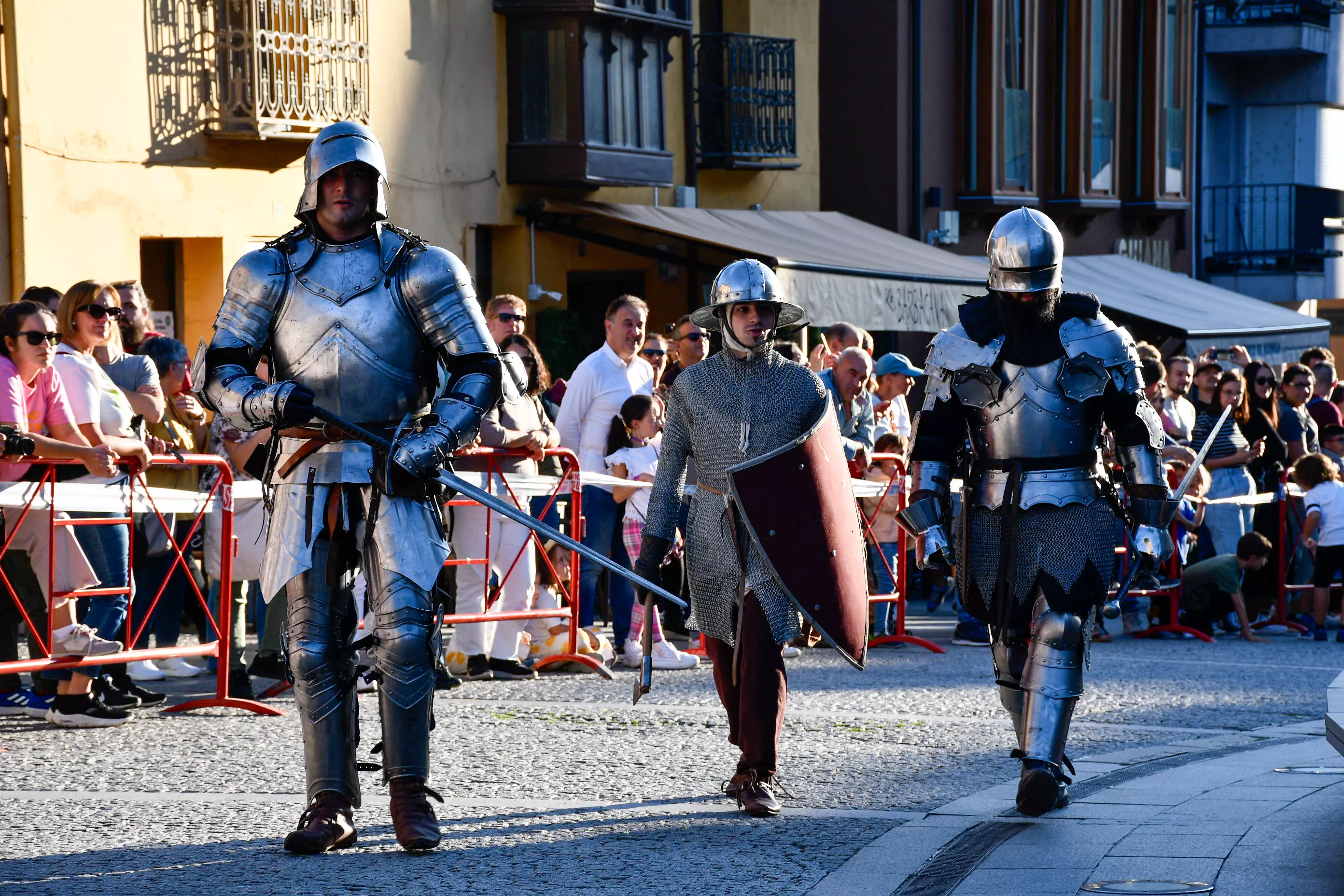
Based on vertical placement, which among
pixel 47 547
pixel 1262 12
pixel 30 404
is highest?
pixel 1262 12

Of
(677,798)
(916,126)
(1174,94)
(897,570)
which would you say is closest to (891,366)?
(897,570)

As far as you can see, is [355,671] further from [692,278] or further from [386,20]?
[692,278]

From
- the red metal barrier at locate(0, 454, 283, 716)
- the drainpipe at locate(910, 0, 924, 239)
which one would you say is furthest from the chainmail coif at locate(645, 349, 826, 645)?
the drainpipe at locate(910, 0, 924, 239)

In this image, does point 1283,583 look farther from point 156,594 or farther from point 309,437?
point 309,437

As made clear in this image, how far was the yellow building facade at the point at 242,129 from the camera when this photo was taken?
1387cm

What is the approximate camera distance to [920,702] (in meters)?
9.05

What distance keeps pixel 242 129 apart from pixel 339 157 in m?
9.62

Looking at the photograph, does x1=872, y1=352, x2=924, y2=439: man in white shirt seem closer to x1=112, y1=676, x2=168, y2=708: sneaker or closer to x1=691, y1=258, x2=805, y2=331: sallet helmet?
x1=112, y1=676, x2=168, y2=708: sneaker

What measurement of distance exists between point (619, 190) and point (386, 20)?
3670 millimetres

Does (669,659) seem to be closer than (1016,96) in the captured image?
Yes

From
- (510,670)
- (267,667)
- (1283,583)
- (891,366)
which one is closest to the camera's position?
(267,667)

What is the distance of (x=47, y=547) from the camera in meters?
8.09

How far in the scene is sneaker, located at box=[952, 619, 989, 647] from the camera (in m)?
11.6

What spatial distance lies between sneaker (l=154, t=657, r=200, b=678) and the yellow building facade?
4.77 meters
